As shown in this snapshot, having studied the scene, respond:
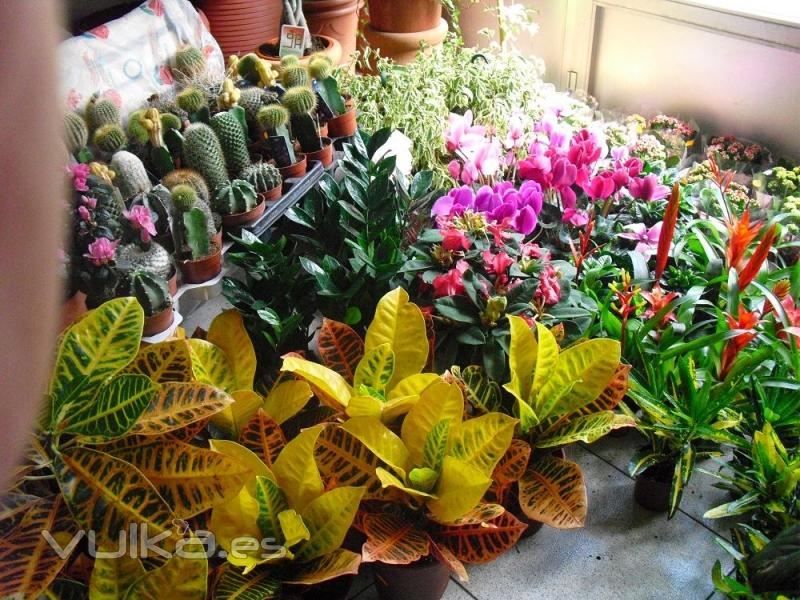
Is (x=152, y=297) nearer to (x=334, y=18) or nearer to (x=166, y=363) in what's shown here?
(x=166, y=363)

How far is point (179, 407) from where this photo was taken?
3.49ft

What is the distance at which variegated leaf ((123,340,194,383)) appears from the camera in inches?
46.9

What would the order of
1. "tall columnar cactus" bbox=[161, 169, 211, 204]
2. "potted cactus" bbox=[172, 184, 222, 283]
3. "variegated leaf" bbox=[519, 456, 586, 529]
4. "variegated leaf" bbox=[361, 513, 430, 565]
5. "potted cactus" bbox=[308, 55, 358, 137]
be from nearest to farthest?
"variegated leaf" bbox=[361, 513, 430, 565], "variegated leaf" bbox=[519, 456, 586, 529], "potted cactus" bbox=[172, 184, 222, 283], "tall columnar cactus" bbox=[161, 169, 211, 204], "potted cactus" bbox=[308, 55, 358, 137]

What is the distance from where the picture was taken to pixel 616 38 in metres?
2.98

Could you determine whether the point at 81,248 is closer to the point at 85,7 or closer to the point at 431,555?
the point at 431,555

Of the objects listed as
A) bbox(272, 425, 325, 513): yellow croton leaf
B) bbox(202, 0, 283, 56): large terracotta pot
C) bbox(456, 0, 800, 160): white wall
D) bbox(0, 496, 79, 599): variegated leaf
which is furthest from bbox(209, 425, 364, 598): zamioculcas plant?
bbox(456, 0, 800, 160): white wall

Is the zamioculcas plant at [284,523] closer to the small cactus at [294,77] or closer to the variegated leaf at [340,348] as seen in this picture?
the variegated leaf at [340,348]

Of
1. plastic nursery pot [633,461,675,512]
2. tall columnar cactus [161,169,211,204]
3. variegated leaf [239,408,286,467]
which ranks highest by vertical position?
tall columnar cactus [161,169,211,204]

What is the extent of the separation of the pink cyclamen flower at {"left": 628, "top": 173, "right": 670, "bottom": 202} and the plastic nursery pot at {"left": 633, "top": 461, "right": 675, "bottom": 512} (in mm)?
709

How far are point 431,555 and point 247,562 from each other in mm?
299

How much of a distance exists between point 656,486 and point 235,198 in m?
1.17

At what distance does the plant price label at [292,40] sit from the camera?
2.57m

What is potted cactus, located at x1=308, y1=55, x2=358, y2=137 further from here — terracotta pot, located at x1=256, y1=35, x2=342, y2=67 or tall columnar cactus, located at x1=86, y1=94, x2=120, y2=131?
tall columnar cactus, located at x1=86, y1=94, x2=120, y2=131

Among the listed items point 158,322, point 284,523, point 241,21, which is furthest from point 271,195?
point 241,21
